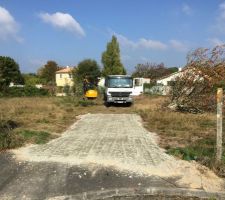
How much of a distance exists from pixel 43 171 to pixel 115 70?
60836 mm

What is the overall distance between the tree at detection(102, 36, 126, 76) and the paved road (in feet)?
187

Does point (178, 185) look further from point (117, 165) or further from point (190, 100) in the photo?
point (190, 100)

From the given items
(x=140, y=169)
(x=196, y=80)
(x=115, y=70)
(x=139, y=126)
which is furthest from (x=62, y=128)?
(x=115, y=70)

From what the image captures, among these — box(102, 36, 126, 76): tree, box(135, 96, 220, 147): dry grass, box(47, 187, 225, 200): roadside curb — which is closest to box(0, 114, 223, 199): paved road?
box(47, 187, 225, 200): roadside curb

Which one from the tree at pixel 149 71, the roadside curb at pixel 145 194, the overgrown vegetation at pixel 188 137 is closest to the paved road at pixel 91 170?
the roadside curb at pixel 145 194

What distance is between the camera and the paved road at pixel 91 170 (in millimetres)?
7578

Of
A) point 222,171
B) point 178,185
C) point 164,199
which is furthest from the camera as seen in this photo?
point 222,171

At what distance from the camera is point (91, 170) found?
868 centimetres

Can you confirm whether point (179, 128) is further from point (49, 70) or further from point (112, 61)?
point (49, 70)

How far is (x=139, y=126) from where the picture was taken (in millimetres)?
17156

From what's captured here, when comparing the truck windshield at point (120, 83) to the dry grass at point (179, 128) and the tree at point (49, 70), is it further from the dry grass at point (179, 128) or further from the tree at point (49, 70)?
the tree at point (49, 70)

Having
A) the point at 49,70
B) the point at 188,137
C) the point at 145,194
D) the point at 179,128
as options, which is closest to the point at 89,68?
the point at 49,70

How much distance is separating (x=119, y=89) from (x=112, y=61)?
134ft

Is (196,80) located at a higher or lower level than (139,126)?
higher
